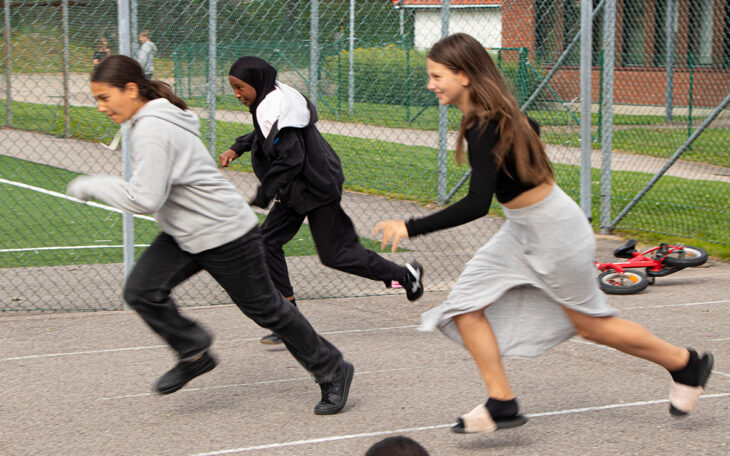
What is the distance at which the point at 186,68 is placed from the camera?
36.7 ft

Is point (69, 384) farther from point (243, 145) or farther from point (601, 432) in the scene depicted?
point (601, 432)

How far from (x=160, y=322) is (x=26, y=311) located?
103 inches

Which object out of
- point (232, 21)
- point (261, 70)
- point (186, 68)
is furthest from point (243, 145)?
point (186, 68)

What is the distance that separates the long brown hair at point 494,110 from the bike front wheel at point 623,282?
3.36 m

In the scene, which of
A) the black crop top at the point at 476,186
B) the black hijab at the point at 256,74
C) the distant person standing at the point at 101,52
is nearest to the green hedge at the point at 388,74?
the distant person standing at the point at 101,52

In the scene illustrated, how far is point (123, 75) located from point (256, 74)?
4.36 ft

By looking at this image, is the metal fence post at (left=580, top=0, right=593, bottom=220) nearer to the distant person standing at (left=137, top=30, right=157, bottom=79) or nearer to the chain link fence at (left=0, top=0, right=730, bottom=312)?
the chain link fence at (left=0, top=0, right=730, bottom=312)

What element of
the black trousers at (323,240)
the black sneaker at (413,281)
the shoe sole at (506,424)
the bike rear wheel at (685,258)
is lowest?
the shoe sole at (506,424)

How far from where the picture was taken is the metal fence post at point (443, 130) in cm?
914

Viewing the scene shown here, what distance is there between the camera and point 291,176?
5.47 m

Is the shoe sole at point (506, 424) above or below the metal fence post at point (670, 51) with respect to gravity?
below

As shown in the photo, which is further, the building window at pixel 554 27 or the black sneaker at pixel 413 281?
the building window at pixel 554 27

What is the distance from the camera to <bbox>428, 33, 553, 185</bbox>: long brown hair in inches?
150

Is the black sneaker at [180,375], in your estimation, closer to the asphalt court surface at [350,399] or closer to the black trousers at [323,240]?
the asphalt court surface at [350,399]
